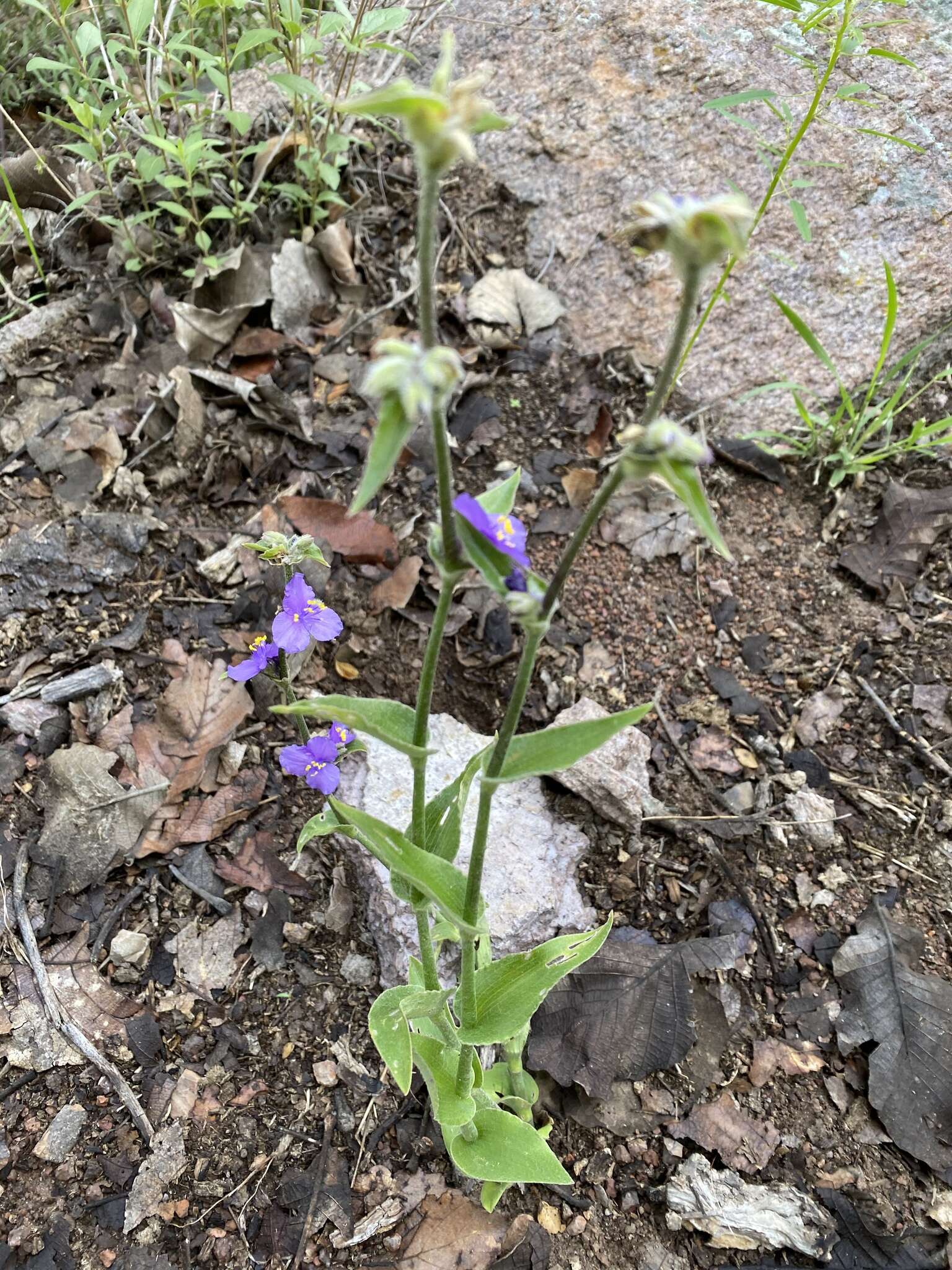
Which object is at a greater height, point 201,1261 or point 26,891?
point 26,891

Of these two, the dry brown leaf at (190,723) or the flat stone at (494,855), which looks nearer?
the flat stone at (494,855)

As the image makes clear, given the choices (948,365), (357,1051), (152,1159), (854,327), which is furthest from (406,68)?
(152,1159)

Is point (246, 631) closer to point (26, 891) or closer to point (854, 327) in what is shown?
point (26, 891)

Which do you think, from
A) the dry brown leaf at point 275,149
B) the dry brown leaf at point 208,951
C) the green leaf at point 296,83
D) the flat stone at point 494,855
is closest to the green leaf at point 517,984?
the flat stone at point 494,855

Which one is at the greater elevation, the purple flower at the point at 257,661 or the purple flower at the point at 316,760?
the purple flower at the point at 257,661

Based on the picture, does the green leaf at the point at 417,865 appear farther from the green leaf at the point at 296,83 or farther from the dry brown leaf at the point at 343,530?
the green leaf at the point at 296,83

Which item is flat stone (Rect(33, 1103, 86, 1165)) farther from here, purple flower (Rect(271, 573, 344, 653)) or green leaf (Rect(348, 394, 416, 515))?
green leaf (Rect(348, 394, 416, 515))
